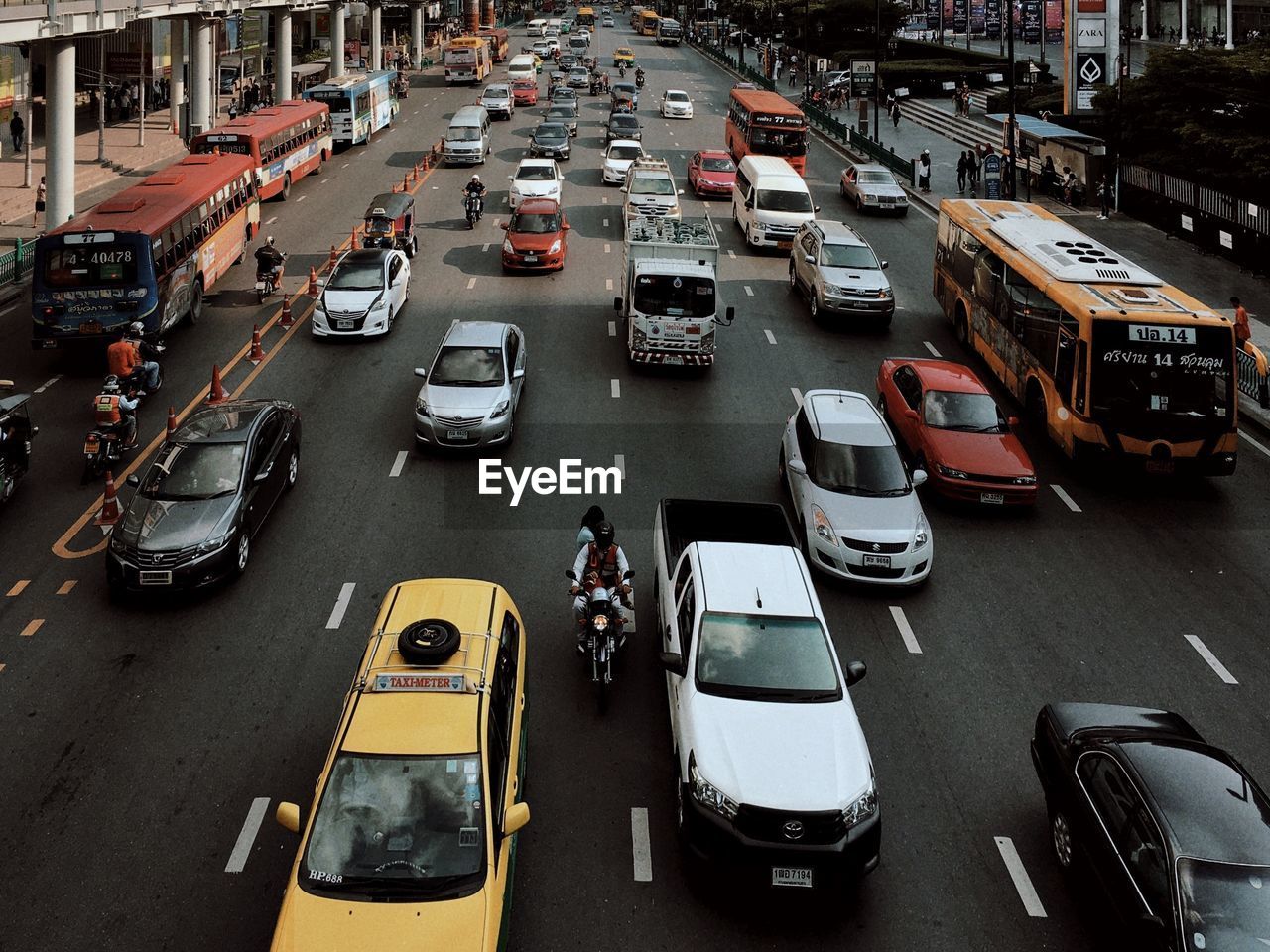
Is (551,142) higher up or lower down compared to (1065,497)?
higher up

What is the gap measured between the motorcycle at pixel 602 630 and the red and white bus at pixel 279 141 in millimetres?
24968

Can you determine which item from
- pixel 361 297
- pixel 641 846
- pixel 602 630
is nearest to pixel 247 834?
pixel 641 846

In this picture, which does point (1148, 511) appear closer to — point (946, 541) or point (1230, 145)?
point (946, 541)

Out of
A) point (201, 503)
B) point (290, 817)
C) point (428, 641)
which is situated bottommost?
point (290, 817)

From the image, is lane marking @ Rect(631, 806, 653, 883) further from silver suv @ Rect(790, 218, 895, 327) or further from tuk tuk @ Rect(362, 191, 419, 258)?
tuk tuk @ Rect(362, 191, 419, 258)

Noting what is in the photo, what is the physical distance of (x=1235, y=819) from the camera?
26.9 ft

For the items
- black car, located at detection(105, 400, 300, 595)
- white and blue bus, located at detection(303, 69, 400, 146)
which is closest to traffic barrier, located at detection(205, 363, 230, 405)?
black car, located at detection(105, 400, 300, 595)

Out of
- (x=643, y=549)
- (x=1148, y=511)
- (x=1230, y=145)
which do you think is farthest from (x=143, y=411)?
(x=1230, y=145)

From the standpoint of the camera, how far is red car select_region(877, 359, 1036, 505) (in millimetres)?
16641

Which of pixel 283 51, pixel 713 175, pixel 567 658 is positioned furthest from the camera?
pixel 283 51

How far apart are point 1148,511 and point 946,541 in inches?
152

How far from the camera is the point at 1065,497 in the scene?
702 inches

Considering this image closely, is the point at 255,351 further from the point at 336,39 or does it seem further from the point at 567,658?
the point at 336,39

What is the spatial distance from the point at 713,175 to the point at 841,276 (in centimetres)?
1652
